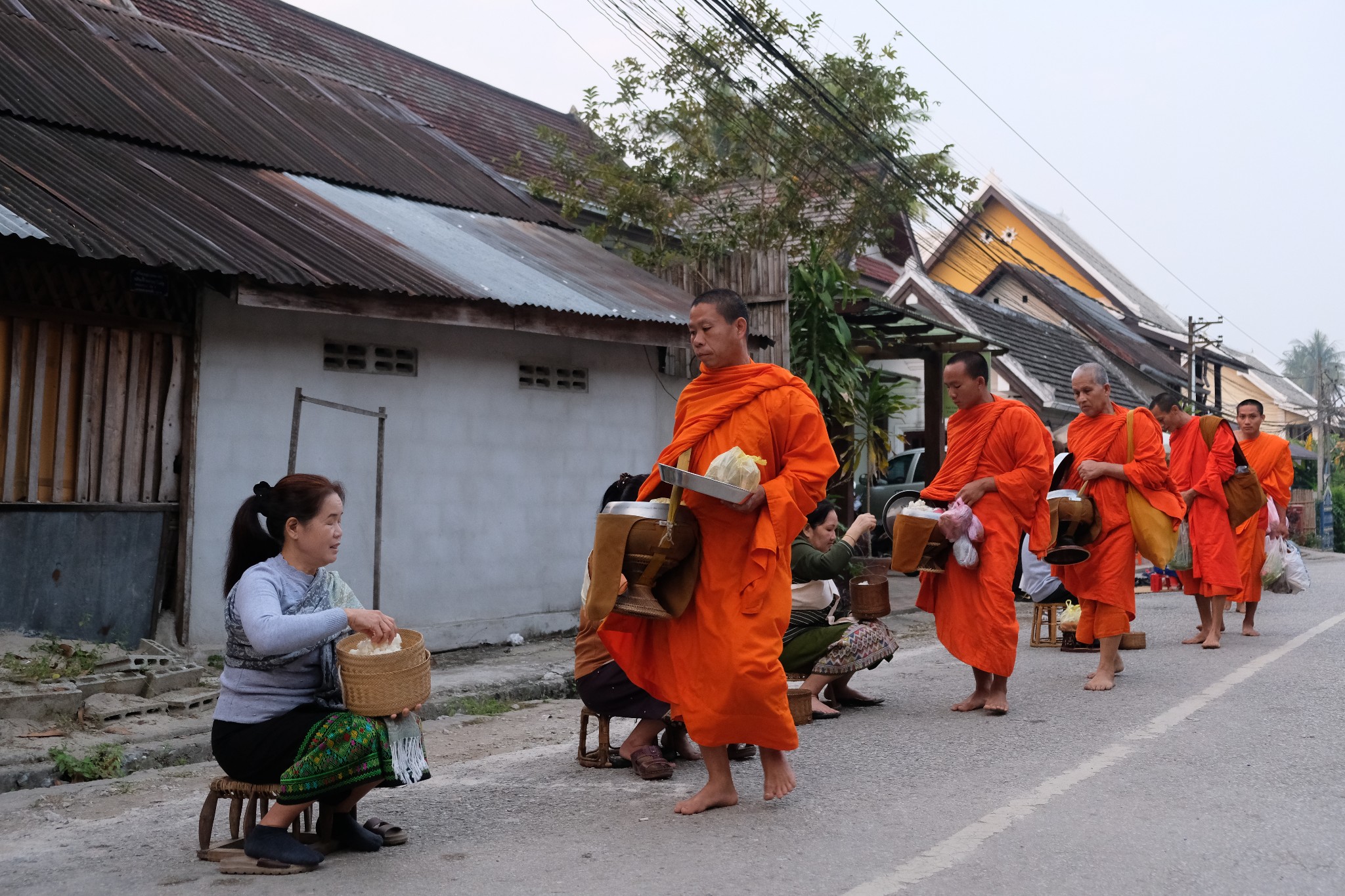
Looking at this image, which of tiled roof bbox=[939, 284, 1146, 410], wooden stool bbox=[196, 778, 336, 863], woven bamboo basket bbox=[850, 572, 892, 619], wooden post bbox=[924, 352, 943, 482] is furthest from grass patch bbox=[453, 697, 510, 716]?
tiled roof bbox=[939, 284, 1146, 410]

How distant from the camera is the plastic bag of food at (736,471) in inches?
185

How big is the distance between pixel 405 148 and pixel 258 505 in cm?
926

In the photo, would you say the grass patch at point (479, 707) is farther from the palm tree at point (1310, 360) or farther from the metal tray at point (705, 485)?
the palm tree at point (1310, 360)

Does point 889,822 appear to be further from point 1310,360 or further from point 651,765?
point 1310,360

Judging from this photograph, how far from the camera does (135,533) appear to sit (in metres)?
7.76

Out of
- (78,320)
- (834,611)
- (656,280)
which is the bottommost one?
(834,611)

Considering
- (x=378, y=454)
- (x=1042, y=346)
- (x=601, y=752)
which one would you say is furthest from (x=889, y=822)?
(x=1042, y=346)

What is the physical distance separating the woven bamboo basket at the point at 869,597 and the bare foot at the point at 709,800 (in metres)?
2.42

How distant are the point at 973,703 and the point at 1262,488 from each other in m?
4.96

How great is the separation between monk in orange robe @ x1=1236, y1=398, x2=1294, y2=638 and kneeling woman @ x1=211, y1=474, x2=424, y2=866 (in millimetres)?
8233

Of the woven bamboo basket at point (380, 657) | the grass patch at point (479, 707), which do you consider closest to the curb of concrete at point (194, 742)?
the grass patch at point (479, 707)

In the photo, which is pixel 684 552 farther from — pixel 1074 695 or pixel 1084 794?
pixel 1074 695

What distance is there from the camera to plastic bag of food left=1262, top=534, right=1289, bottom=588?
11336mm

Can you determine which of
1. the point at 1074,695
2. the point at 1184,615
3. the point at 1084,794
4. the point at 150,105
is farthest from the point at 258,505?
the point at 1184,615
